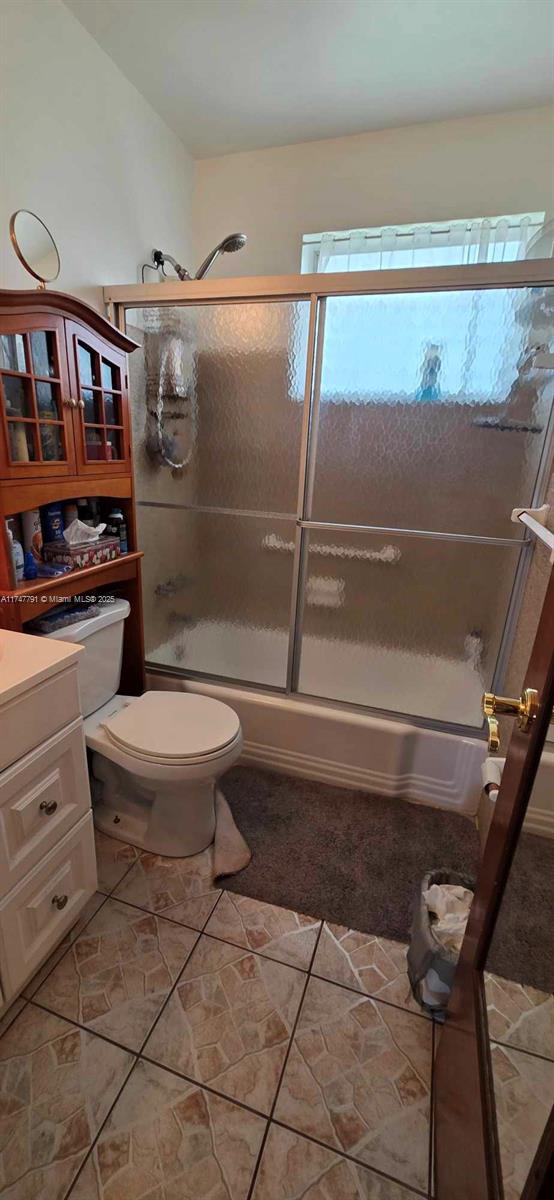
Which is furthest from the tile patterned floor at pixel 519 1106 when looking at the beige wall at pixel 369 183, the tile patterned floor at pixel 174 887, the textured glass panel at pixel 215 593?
the beige wall at pixel 369 183

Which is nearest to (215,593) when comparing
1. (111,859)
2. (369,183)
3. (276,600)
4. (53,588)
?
(276,600)

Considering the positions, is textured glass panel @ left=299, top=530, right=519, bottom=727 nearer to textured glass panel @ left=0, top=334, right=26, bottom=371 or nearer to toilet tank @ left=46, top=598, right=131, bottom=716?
toilet tank @ left=46, top=598, right=131, bottom=716

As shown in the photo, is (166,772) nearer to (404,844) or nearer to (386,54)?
(404,844)

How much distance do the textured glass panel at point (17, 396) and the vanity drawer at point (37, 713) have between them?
0.66 meters

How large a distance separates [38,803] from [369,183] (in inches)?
97.2

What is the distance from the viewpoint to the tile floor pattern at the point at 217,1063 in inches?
34.5

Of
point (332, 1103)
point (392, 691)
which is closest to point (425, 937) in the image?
point (332, 1103)

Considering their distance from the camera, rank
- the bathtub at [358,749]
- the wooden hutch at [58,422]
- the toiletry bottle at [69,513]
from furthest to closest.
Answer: the bathtub at [358,749] → the toiletry bottle at [69,513] → the wooden hutch at [58,422]

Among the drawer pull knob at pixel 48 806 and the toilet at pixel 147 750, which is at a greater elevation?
the drawer pull knob at pixel 48 806

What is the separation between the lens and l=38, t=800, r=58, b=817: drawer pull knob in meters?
1.08

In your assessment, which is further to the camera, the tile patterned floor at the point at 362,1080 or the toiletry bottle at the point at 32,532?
the toiletry bottle at the point at 32,532

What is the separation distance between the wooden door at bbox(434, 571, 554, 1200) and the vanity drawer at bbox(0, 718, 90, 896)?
34.4 inches

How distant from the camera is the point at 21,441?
1.25m

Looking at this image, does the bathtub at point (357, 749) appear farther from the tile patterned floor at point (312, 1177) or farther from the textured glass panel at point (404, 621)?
the tile patterned floor at point (312, 1177)
